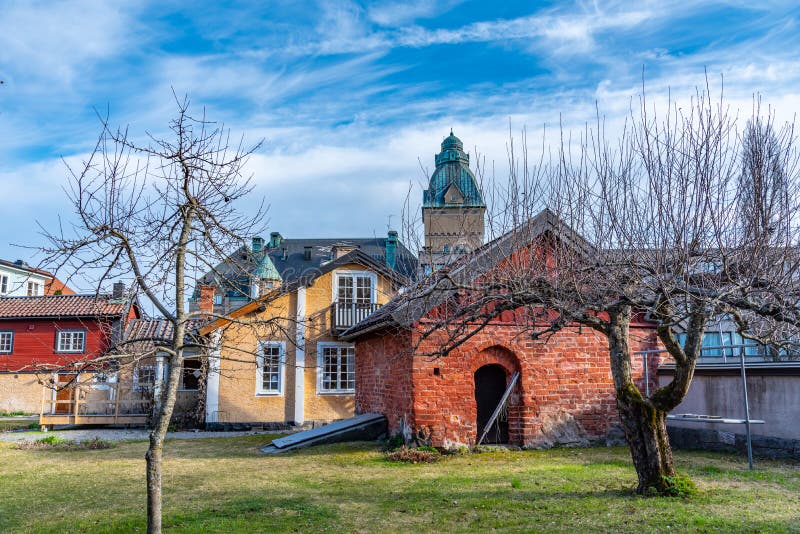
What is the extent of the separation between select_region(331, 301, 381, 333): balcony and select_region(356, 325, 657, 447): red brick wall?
278 inches

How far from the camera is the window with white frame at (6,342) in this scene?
27.8 metres

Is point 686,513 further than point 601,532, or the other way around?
point 686,513

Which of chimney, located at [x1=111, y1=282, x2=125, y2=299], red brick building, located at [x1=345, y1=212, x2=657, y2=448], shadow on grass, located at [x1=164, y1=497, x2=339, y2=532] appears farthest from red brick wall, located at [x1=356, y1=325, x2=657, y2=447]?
chimney, located at [x1=111, y1=282, x2=125, y2=299]

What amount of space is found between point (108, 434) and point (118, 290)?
14835mm

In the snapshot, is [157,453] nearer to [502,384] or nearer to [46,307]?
[502,384]

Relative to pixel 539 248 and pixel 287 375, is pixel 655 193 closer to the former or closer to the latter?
pixel 539 248

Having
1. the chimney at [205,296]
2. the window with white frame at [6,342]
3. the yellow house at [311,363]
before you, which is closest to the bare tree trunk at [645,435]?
the chimney at [205,296]

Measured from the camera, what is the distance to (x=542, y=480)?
8.74 metres

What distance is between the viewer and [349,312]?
67.6 ft

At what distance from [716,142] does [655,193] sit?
823mm

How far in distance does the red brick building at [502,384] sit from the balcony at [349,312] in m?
6.80

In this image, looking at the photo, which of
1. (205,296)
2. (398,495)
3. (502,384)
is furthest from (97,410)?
(398,495)

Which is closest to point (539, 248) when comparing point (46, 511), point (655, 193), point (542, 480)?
point (655, 193)

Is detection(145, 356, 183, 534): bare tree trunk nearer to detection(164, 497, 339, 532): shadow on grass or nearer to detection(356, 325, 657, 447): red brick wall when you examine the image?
detection(164, 497, 339, 532): shadow on grass
